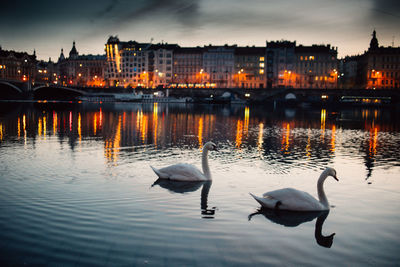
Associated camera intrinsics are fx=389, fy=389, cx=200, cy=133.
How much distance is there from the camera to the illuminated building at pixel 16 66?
148375 mm

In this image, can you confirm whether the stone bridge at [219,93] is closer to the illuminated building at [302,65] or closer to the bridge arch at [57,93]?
the bridge arch at [57,93]

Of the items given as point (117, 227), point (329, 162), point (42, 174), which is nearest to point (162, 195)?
point (117, 227)

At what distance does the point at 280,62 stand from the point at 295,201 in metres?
143

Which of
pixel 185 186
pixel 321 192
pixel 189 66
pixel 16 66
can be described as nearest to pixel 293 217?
pixel 321 192

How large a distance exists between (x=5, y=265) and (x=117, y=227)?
8.28 ft

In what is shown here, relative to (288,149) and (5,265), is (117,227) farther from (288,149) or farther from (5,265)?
(288,149)

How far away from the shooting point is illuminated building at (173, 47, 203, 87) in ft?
510

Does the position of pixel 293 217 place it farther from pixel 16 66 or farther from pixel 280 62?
pixel 16 66

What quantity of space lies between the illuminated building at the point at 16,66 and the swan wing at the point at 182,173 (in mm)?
150397

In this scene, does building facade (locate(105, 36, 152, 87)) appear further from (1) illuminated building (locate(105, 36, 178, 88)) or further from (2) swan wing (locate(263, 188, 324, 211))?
(2) swan wing (locate(263, 188, 324, 211))

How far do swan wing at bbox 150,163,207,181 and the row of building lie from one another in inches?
5006

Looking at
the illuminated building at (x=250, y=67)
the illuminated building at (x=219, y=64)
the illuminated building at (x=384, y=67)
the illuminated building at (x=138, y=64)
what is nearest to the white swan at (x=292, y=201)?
the illuminated building at (x=250, y=67)

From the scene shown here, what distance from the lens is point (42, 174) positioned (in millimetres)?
14359

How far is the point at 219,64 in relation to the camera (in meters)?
153
